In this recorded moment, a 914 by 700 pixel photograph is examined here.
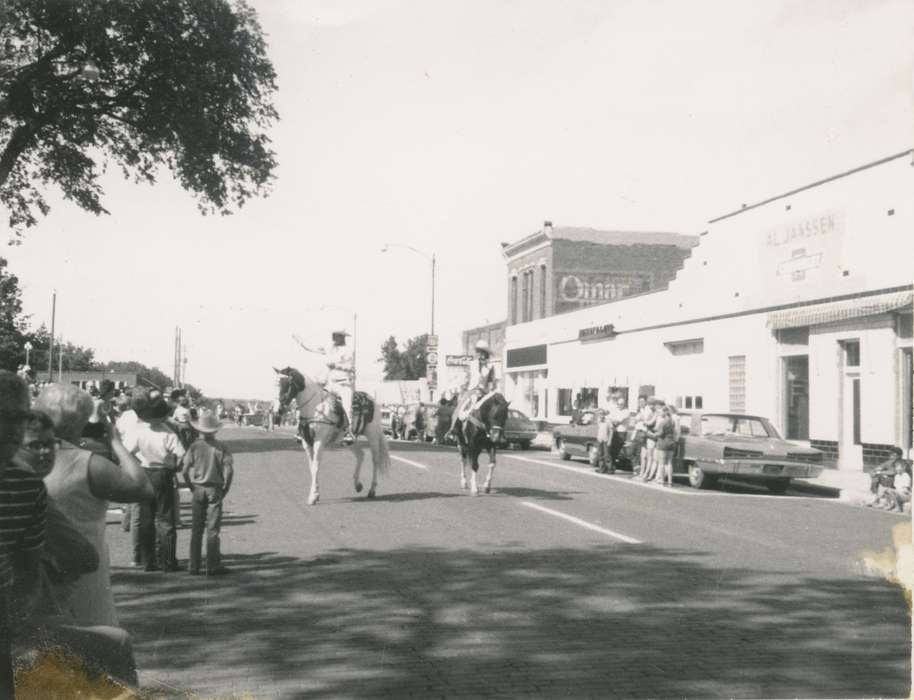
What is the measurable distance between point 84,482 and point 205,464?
16.3 ft

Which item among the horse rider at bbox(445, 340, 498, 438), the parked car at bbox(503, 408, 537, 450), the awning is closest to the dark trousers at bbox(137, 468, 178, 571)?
the horse rider at bbox(445, 340, 498, 438)

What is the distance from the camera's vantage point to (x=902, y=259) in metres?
21.2

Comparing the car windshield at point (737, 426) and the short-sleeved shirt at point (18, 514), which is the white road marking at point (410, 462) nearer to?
the car windshield at point (737, 426)

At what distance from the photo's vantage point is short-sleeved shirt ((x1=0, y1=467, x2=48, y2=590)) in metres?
3.30

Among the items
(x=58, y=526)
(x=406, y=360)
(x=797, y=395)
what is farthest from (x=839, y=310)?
(x=406, y=360)

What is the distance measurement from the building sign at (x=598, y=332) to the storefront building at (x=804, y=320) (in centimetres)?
160

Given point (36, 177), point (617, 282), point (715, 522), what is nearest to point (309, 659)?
point (36, 177)

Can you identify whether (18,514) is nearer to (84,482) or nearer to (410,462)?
(84,482)

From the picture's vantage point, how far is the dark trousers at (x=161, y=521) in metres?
9.18

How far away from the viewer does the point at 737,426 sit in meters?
19.8

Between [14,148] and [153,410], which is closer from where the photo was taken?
[14,148]

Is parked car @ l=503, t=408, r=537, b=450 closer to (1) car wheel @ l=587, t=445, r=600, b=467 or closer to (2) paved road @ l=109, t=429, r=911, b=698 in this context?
(1) car wheel @ l=587, t=445, r=600, b=467

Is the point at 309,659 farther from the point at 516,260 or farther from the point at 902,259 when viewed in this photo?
the point at 516,260

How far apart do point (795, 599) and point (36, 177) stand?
7.20m
